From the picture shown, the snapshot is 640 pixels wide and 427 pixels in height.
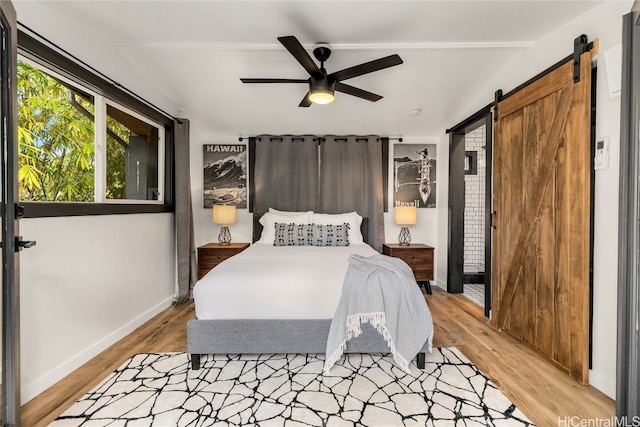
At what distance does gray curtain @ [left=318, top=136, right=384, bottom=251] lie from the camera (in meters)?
4.28

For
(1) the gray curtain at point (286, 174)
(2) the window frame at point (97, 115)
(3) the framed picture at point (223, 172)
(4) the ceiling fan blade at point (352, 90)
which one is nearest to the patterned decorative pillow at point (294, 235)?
(1) the gray curtain at point (286, 174)

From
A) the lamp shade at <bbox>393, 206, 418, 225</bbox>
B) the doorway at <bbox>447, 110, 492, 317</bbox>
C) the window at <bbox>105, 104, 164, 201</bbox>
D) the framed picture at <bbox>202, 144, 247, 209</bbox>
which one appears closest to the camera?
the window at <bbox>105, 104, 164, 201</bbox>

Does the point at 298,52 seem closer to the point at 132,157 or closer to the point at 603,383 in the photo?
the point at 132,157

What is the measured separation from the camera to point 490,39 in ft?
7.97

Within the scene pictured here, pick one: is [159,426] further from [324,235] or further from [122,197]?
[324,235]

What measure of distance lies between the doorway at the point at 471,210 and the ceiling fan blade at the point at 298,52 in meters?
1.95

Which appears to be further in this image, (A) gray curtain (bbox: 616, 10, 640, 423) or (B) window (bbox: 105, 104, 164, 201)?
(B) window (bbox: 105, 104, 164, 201)

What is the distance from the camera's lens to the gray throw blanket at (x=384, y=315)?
2.01 m

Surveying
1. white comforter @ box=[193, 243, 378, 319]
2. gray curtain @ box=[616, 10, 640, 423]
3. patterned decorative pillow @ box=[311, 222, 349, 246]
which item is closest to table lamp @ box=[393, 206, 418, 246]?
patterned decorative pillow @ box=[311, 222, 349, 246]

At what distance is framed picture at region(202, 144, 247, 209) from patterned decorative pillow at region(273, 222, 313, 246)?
1.17m

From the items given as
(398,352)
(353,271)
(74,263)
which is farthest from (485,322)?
(74,263)

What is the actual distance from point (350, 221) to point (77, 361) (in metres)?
2.86

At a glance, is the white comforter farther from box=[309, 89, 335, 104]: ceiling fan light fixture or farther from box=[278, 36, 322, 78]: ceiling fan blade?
box=[278, 36, 322, 78]: ceiling fan blade

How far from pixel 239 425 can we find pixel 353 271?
1119 mm
